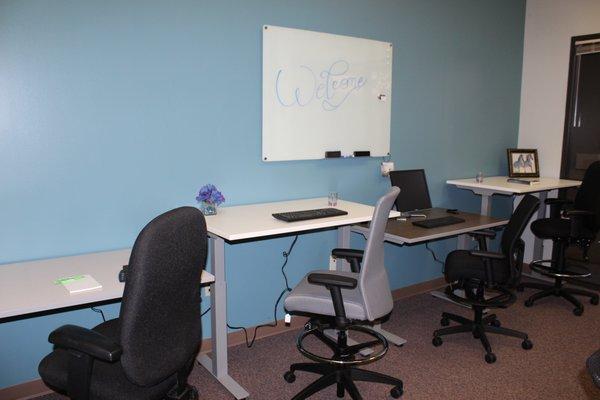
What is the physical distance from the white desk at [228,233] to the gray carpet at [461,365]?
0.08 metres

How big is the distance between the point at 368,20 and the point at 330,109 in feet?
2.47

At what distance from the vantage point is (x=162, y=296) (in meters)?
1.60

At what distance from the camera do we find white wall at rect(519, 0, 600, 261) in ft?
14.4

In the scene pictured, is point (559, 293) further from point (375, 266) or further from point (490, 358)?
point (375, 266)

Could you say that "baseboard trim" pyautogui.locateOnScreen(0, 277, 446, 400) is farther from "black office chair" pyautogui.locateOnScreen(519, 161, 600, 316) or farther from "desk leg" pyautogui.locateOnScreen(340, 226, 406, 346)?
"black office chair" pyautogui.locateOnScreen(519, 161, 600, 316)

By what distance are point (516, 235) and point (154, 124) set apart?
7.27 ft

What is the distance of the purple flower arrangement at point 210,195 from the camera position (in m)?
2.77

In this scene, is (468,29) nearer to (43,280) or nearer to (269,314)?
(269,314)

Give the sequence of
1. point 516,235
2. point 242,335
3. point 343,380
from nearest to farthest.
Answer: point 343,380, point 516,235, point 242,335

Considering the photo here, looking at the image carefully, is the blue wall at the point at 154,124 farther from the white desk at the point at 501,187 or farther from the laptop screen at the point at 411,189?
the white desk at the point at 501,187

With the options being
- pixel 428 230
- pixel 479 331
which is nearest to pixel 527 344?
pixel 479 331

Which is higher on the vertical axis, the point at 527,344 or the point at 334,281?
the point at 334,281

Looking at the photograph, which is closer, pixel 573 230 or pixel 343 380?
pixel 343 380

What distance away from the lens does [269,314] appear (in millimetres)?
3295
